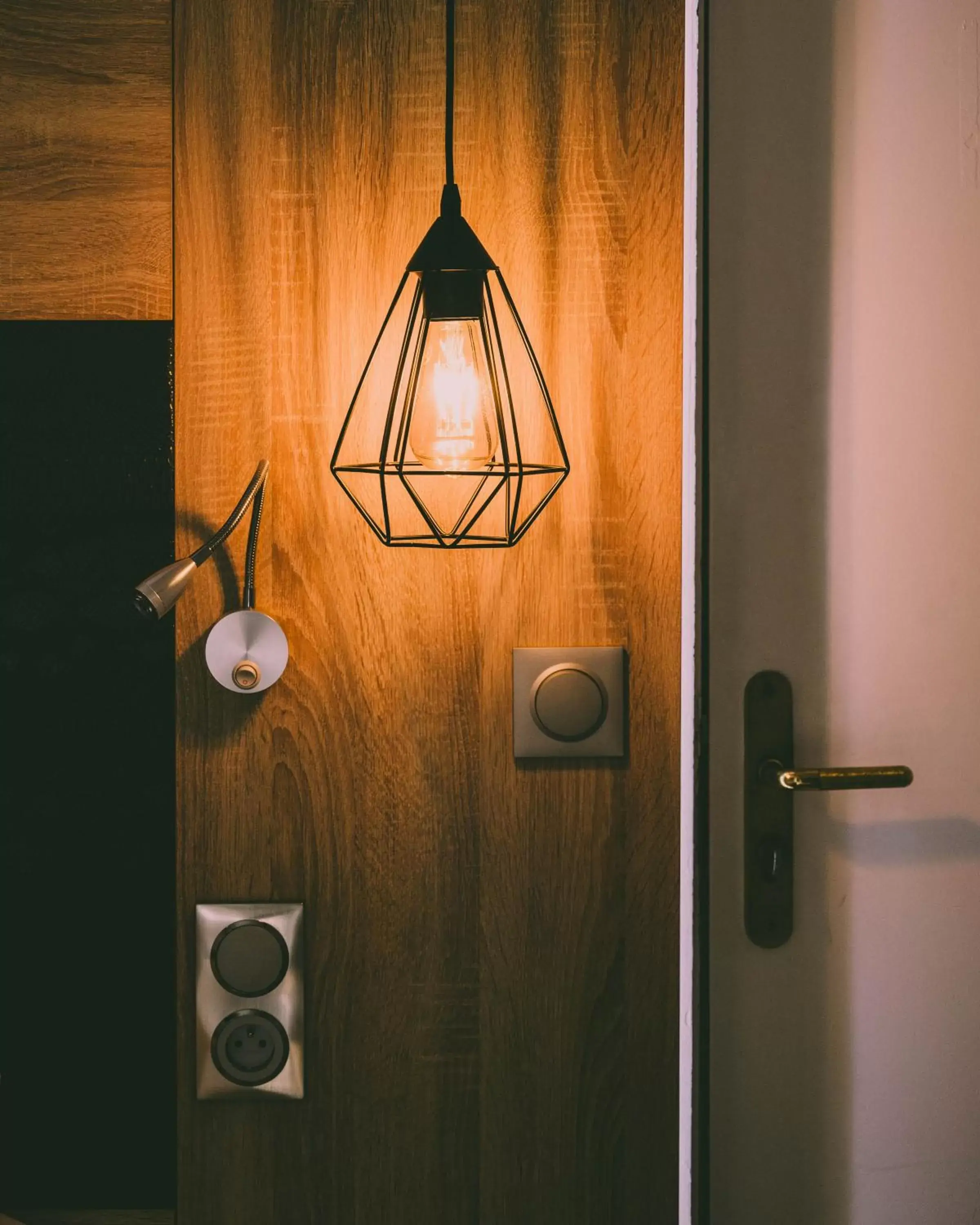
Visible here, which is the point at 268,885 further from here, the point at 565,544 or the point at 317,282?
the point at 317,282

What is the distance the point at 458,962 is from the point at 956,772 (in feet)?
1.80

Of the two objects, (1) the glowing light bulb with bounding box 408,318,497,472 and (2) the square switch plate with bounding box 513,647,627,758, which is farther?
(2) the square switch plate with bounding box 513,647,627,758

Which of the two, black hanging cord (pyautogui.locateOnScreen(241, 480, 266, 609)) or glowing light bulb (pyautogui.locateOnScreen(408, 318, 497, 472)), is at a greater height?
glowing light bulb (pyautogui.locateOnScreen(408, 318, 497, 472))

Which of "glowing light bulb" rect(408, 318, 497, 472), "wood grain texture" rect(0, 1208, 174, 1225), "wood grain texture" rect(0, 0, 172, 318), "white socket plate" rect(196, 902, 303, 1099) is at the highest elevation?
"wood grain texture" rect(0, 0, 172, 318)

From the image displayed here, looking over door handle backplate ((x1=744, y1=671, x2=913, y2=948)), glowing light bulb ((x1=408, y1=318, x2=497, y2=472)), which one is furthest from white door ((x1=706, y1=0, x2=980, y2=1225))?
glowing light bulb ((x1=408, y1=318, x2=497, y2=472))

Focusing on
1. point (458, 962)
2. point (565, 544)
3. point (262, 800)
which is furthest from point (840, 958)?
point (262, 800)

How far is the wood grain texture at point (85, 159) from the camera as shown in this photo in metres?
0.88

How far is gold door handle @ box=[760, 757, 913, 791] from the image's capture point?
→ 791 mm

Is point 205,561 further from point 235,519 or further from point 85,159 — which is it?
point 85,159

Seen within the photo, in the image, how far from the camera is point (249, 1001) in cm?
90

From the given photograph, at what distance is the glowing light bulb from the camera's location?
2.44ft

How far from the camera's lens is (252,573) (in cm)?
88

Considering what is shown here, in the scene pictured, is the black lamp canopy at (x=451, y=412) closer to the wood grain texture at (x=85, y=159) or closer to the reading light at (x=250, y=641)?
the reading light at (x=250, y=641)

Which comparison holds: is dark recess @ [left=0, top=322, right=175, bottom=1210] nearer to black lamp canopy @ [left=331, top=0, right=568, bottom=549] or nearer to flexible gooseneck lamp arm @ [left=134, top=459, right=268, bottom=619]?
flexible gooseneck lamp arm @ [left=134, top=459, right=268, bottom=619]
